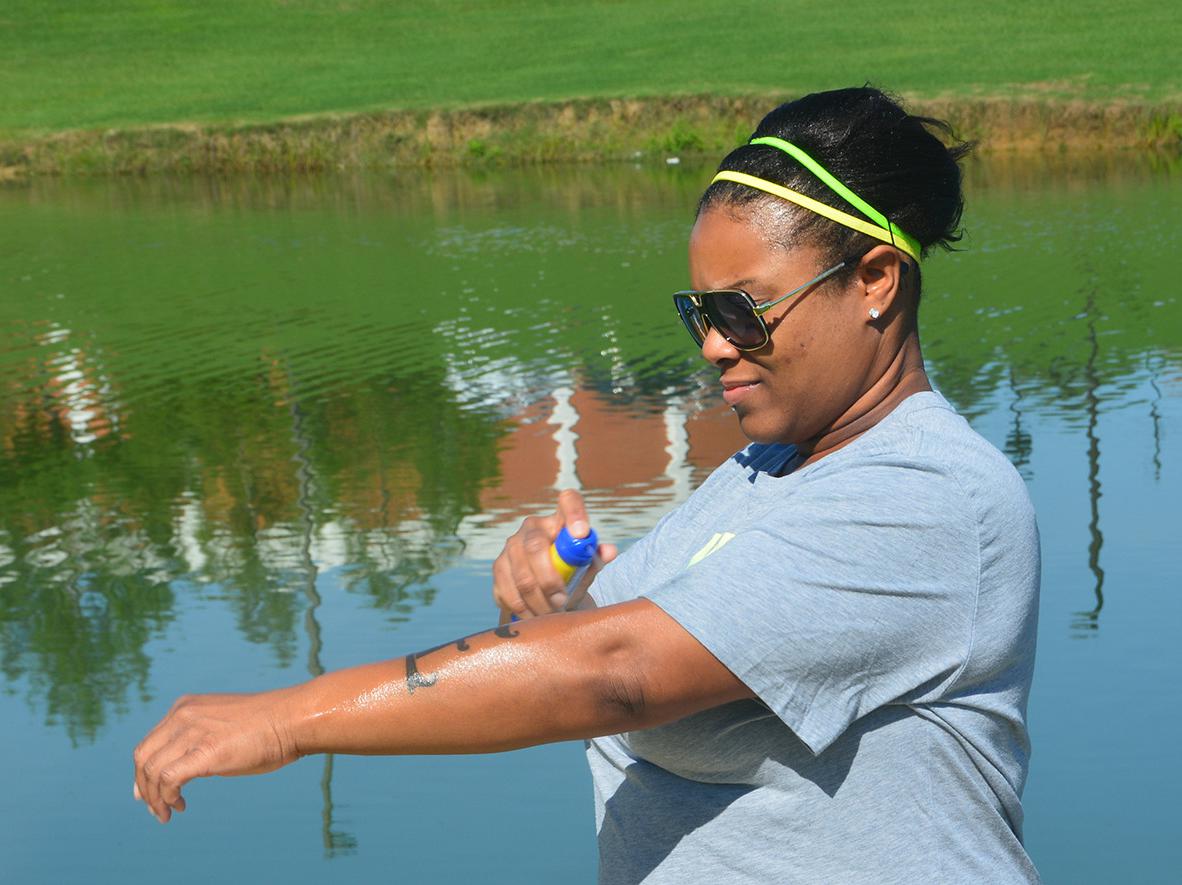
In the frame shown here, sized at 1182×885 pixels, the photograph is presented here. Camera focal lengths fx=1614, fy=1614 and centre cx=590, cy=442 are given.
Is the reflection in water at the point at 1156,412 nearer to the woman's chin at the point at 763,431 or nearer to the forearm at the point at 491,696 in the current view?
the woman's chin at the point at 763,431

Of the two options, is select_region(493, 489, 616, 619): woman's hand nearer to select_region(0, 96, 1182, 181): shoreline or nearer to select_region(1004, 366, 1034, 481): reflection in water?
select_region(1004, 366, 1034, 481): reflection in water

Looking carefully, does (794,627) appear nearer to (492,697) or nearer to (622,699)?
(622,699)

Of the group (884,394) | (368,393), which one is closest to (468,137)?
(368,393)

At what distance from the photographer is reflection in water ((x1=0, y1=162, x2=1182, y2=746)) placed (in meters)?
6.36

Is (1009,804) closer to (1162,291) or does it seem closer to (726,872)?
(726,872)

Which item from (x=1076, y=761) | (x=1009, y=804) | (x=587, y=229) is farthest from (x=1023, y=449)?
(x=587, y=229)

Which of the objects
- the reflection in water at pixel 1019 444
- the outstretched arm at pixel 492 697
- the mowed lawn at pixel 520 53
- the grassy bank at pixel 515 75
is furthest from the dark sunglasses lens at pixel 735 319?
the mowed lawn at pixel 520 53

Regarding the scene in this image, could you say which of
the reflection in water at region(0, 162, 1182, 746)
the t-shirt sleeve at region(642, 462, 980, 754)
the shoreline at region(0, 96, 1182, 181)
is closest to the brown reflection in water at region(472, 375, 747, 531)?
the reflection in water at region(0, 162, 1182, 746)

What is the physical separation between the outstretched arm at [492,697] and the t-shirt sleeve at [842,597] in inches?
1.7

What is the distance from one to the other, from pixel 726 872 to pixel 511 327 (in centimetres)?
996

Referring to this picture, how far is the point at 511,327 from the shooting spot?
11.5 meters

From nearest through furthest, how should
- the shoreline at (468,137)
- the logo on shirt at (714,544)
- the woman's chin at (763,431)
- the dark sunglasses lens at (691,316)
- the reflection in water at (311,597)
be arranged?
the logo on shirt at (714,544) → the woman's chin at (763,431) → the dark sunglasses lens at (691,316) → the reflection in water at (311,597) → the shoreline at (468,137)

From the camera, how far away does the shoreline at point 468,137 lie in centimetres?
2472

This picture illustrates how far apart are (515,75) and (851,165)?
33.5 metres
